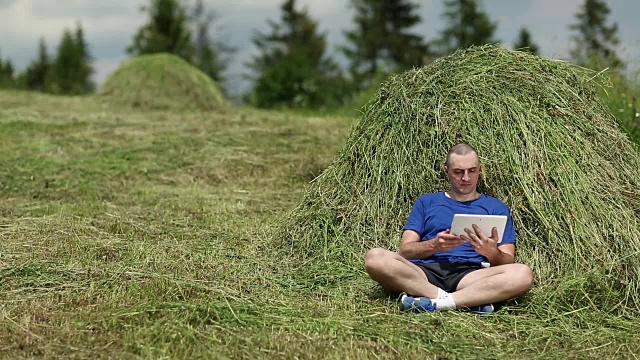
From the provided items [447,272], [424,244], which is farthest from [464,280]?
[424,244]

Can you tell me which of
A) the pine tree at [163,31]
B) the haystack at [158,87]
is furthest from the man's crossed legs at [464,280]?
the pine tree at [163,31]

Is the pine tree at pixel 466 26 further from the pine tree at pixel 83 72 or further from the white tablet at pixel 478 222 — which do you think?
the white tablet at pixel 478 222

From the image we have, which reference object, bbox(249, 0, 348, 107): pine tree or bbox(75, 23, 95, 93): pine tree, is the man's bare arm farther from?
bbox(75, 23, 95, 93): pine tree

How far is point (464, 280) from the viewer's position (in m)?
4.82

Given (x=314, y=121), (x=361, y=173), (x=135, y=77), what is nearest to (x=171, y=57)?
(x=135, y=77)

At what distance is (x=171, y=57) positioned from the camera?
1977cm

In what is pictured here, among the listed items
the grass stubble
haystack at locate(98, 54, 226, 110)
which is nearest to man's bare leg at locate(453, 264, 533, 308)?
the grass stubble

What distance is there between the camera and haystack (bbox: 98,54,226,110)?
1878 centimetres

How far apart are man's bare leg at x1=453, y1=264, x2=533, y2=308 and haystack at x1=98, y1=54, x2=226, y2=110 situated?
14.9 meters

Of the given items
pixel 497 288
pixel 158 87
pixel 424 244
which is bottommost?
pixel 497 288

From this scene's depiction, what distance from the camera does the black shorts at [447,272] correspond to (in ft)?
16.0

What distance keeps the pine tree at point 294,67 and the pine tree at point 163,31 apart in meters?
3.99

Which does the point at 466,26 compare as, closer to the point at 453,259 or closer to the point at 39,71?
the point at 39,71

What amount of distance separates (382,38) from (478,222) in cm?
3556
